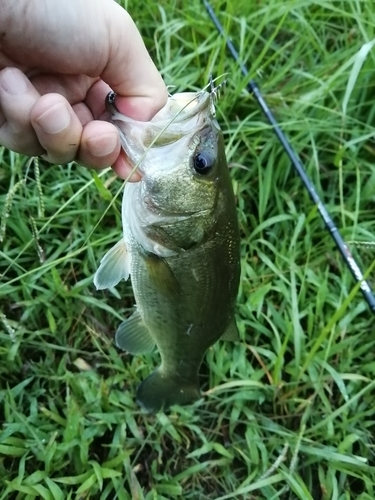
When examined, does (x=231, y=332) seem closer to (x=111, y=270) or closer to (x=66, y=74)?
(x=111, y=270)

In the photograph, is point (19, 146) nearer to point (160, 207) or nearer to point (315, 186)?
point (160, 207)

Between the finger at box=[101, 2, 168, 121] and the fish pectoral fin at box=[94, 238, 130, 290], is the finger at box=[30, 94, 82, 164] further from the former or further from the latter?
the fish pectoral fin at box=[94, 238, 130, 290]

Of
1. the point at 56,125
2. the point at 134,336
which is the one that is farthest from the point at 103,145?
the point at 134,336

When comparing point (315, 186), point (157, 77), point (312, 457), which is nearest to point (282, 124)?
point (315, 186)

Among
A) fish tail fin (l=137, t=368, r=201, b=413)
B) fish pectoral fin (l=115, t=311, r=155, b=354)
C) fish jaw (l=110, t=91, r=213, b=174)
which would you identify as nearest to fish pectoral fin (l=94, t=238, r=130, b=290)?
fish pectoral fin (l=115, t=311, r=155, b=354)

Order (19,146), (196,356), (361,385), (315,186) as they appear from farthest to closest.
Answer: (315,186), (361,385), (196,356), (19,146)

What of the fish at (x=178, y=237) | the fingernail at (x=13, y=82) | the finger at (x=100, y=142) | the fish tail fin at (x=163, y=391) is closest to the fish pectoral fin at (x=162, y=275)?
the fish at (x=178, y=237)
